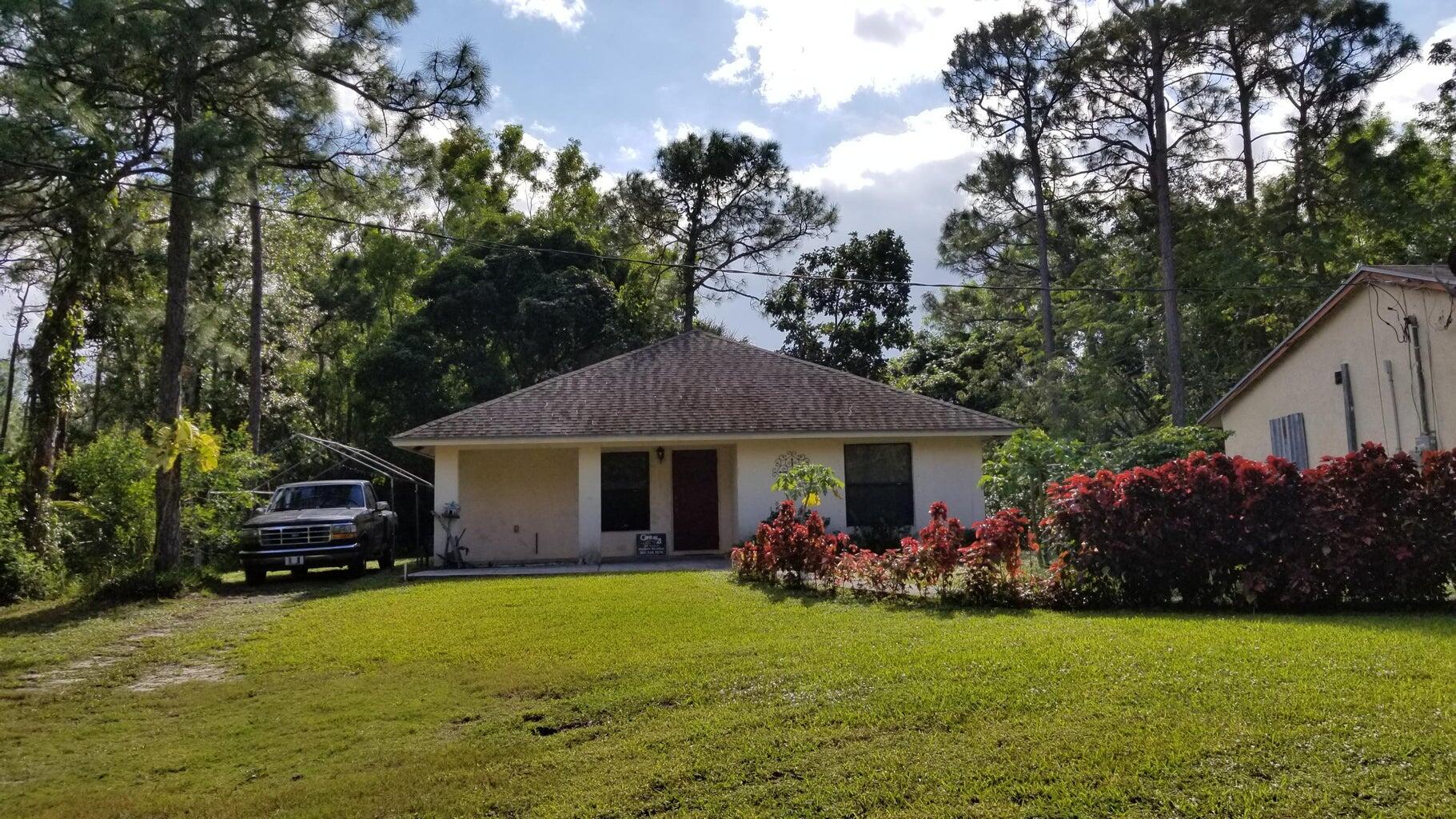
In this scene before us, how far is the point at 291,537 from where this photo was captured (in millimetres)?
15859

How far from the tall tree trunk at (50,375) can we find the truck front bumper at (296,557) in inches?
117

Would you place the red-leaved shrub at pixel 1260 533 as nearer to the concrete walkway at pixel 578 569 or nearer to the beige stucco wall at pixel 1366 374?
the beige stucco wall at pixel 1366 374

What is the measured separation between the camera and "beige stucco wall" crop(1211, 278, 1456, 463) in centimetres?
1180

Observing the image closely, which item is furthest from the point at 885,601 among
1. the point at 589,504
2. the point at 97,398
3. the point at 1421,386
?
the point at 97,398

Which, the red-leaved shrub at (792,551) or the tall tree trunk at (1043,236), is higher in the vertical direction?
the tall tree trunk at (1043,236)

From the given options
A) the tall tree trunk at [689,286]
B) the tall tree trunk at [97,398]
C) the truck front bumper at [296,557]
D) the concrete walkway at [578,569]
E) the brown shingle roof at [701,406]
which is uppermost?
the tall tree trunk at [689,286]

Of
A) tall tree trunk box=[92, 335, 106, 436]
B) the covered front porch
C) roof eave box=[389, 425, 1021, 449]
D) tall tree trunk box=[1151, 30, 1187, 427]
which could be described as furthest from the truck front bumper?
tall tree trunk box=[1151, 30, 1187, 427]

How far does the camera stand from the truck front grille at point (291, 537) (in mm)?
15805

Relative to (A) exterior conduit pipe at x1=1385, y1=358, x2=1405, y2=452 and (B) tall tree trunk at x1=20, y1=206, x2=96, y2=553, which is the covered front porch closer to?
(B) tall tree trunk at x1=20, y1=206, x2=96, y2=553

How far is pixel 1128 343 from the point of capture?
1093 inches

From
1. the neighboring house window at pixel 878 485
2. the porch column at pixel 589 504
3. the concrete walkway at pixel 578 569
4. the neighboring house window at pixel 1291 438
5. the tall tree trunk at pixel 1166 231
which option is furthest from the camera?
the tall tree trunk at pixel 1166 231

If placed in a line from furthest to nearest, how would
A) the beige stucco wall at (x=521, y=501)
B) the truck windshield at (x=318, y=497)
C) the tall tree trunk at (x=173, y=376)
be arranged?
the beige stucco wall at (x=521, y=501) < the truck windshield at (x=318, y=497) < the tall tree trunk at (x=173, y=376)

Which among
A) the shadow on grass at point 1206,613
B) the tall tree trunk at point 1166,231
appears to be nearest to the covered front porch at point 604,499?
the shadow on grass at point 1206,613

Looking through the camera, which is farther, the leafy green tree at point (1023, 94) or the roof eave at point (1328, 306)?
the leafy green tree at point (1023, 94)
